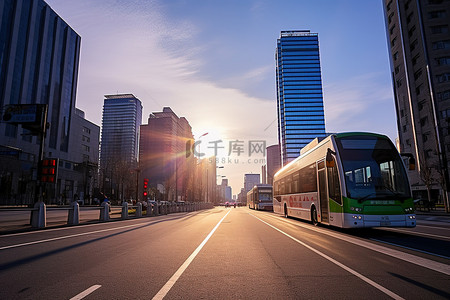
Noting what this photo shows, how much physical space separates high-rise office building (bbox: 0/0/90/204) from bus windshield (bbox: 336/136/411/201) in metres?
46.0

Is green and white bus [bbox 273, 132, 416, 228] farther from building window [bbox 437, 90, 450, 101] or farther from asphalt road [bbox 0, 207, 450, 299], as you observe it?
building window [bbox 437, 90, 450, 101]

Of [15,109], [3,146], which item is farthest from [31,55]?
[15,109]

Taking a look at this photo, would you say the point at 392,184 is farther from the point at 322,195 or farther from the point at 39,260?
the point at 39,260

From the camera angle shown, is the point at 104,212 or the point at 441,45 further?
the point at 441,45

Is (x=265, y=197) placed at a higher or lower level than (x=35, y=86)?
lower

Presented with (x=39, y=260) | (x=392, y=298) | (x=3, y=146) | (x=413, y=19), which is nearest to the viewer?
(x=392, y=298)

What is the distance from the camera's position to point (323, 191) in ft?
42.2

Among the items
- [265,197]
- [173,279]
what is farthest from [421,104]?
[173,279]

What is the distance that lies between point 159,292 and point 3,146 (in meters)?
56.6

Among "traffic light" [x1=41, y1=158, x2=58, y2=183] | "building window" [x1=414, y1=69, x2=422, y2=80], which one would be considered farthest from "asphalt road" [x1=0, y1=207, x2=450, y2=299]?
"building window" [x1=414, y1=69, x2=422, y2=80]

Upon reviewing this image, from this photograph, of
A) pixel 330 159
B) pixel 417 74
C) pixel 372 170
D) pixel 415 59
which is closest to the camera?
pixel 372 170

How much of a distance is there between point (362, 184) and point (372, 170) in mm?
719

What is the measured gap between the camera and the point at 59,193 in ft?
202

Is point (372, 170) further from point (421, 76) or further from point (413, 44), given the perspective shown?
point (413, 44)
